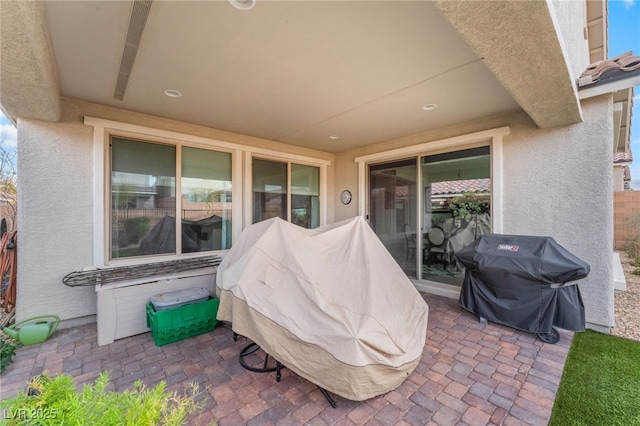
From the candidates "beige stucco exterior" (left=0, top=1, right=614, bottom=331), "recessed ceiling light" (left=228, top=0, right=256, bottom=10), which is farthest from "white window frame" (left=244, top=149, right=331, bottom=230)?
"recessed ceiling light" (left=228, top=0, right=256, bottom=10)

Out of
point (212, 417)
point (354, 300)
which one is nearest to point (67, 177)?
point (212, 417)

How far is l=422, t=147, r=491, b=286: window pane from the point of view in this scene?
437cm

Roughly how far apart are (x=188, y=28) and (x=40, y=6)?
0.89 meters

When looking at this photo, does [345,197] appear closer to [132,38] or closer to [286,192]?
[286,192]

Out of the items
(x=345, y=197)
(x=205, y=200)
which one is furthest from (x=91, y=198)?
(x=345, y=197)

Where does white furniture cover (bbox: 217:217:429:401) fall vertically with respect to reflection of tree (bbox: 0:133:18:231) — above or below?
below

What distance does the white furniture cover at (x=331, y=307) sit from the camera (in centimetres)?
187

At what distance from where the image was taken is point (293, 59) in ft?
8.14

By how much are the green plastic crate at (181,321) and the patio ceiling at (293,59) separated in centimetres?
250

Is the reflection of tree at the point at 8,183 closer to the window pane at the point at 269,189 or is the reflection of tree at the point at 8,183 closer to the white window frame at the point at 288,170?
the white window frame at the point at 288,170

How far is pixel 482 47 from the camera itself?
1875 mm

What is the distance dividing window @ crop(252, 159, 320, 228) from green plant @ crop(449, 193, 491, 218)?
2.92 metres

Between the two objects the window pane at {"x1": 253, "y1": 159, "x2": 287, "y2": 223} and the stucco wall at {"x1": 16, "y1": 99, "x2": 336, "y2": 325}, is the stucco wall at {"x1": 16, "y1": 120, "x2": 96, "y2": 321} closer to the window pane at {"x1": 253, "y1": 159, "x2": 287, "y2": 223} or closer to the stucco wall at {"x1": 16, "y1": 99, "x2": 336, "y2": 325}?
the stucco wall at {"x1": 16, "y1": 99, "x2": 336, "y2": 325}

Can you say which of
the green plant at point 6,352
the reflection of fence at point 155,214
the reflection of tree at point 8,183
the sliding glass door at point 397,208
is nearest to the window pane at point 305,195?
the sliding glass door at point 397,208
